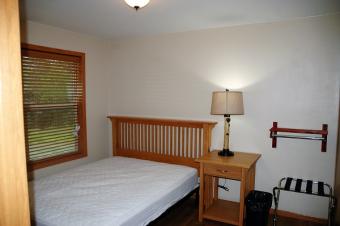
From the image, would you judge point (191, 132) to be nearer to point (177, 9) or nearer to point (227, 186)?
point (227, 186)

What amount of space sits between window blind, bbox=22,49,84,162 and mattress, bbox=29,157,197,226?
1.56ft

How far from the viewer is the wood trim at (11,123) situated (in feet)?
2.00

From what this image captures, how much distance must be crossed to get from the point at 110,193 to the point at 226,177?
1172mm

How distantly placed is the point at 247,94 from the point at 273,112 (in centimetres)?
36

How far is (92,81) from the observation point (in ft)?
11.8

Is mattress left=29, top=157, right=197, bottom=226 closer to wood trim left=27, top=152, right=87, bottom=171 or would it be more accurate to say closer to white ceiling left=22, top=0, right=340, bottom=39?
wood trim left=27, top=152, right=87, bottom=171

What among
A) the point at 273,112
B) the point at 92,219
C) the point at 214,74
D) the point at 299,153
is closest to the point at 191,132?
the point at 214,74

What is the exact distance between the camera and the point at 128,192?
2256 mm

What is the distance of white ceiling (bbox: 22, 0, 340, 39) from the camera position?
2.19 meters

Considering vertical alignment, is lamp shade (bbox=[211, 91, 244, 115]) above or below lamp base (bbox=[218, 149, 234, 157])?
above

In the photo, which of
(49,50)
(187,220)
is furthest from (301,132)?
(49,50)

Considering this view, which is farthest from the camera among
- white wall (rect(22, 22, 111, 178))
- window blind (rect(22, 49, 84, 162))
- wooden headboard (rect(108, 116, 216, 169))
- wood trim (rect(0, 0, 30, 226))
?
wooden headboard (rect(108, 116, 216, 169))

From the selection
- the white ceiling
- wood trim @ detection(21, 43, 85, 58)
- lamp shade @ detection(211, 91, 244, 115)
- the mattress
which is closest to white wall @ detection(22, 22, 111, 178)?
wood trim @ detection(21, 43, 85, 58)

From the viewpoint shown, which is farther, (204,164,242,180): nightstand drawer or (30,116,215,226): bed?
(204,164,242,180): nightstand drawer
